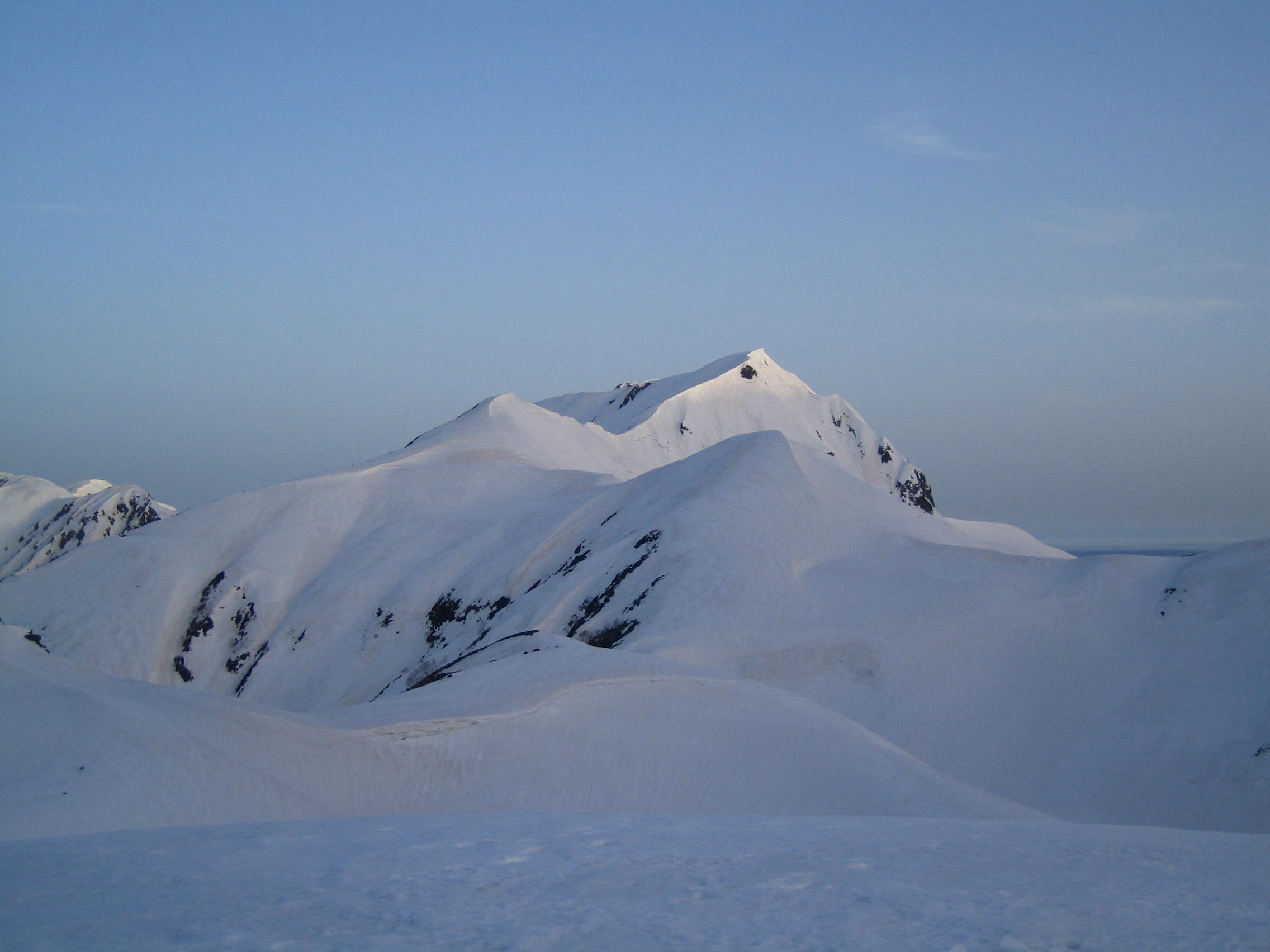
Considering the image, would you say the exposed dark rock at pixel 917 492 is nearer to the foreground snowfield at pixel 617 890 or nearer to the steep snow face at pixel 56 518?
the steep snow face at pixel 56 518

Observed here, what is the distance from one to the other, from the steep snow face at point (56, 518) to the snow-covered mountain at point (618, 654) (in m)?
50.3

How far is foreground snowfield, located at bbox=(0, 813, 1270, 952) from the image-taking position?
414cm

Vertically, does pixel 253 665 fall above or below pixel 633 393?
below

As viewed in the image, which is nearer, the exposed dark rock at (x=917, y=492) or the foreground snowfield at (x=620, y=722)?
the foreground snowfield at (x=620, y=722)

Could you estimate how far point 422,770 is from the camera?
12.3 m

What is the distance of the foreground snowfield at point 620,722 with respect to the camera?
4.63m

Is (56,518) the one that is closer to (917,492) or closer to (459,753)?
(917,492)

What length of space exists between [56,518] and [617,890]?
112m

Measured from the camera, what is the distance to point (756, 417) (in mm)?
90625

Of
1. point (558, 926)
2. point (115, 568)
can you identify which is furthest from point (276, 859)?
point (115, 568)

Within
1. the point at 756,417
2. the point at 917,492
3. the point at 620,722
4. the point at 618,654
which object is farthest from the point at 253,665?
the point at 917,492

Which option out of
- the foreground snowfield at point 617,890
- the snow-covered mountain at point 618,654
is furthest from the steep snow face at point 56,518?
the foreground snowfield at point 617,890

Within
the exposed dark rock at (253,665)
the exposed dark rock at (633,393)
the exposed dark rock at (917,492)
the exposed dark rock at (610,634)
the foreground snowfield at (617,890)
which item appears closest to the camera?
the foreground snowfield at (617,890)

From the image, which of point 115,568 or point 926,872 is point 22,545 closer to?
point 115,568
